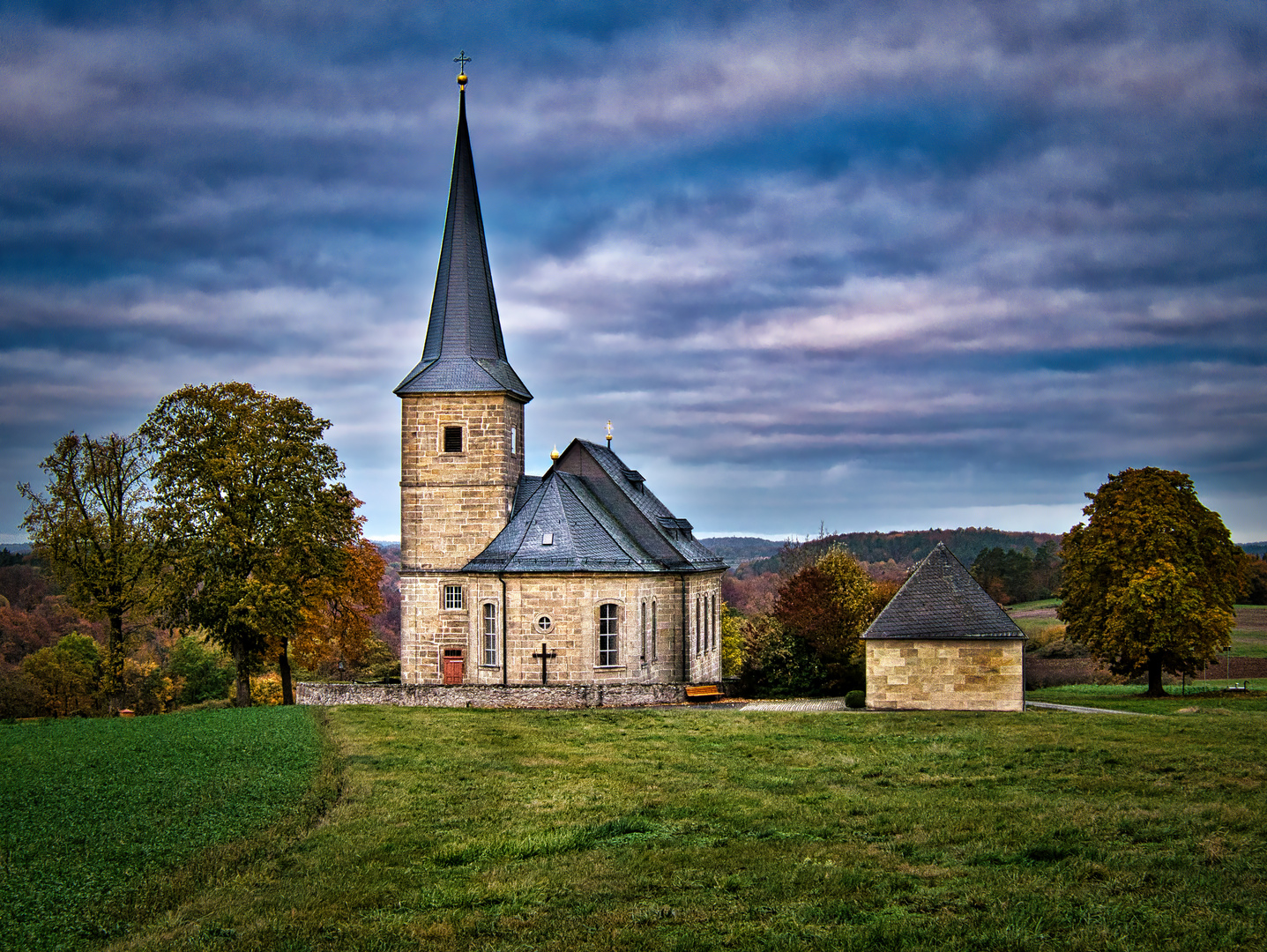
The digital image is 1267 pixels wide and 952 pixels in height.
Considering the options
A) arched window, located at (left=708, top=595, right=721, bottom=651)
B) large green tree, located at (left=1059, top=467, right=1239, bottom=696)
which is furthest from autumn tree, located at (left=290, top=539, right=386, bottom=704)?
large green tree, located at (left=1059, top=467, right=1239, bottom=696)

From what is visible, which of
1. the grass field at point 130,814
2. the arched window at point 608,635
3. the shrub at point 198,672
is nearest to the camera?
the grass field at point 130,814

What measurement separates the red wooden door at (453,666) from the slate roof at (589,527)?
132 inches

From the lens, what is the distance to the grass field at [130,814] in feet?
32.7

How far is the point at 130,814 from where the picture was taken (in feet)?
45.3

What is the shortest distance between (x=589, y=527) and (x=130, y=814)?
1952 cm

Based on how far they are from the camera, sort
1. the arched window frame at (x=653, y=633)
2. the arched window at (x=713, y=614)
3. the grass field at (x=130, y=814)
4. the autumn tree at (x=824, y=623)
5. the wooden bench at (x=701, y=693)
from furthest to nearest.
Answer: the arched window at (x=713, y=614) → the autumn tree at (x=824, y=623) → the arched window frame at (x=653, y=633) → the wooden bench at (x=701, y=693) → the grass field at (x=130, y=814)

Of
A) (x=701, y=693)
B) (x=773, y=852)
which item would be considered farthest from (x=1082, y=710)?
(x=773, y=852)

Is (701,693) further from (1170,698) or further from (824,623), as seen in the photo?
(1170,698)

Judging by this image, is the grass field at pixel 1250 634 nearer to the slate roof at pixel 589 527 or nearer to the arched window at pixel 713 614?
the arched window at pixel 713 614

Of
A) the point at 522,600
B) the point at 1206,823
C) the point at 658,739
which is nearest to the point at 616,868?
the point at 1206,823

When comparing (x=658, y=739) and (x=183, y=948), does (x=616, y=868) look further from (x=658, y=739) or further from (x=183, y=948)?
(x=658, y=739)

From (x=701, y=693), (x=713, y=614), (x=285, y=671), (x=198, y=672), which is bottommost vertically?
(x=198, y=672)

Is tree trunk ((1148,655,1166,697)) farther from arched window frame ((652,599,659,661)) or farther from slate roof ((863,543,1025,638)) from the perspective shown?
arched window frame ((652,599,659,661))

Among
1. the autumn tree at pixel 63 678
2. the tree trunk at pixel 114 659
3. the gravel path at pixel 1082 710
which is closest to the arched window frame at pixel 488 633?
the tree trunk at pixel 114 659
